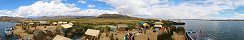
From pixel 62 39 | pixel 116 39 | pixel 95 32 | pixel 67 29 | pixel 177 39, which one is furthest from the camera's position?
pixel 67 29

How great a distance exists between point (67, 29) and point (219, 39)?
47076mm

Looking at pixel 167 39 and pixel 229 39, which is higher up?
pixel 167 39

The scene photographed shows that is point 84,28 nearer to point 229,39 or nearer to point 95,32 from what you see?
point 95,32

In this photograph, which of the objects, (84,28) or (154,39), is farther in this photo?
(84,28)

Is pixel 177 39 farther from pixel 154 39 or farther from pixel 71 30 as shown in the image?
pixel 71 30

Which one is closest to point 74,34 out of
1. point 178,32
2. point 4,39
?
point 4,39

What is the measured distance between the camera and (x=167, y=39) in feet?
188

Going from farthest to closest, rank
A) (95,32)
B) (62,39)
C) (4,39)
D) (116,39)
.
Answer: (4,39) → (95,32) → (116,39) → (62,39)

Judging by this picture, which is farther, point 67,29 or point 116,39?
point 67,29

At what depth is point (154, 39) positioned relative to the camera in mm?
61156

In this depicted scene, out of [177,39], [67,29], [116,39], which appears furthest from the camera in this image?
[67,29]

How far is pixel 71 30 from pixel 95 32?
2842 centimetres

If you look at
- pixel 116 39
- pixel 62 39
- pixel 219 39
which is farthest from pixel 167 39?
pixel 219 39

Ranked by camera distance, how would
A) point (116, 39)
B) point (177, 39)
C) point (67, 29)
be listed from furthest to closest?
point (67, 29) → point (177, 39) → point (116, 39)
